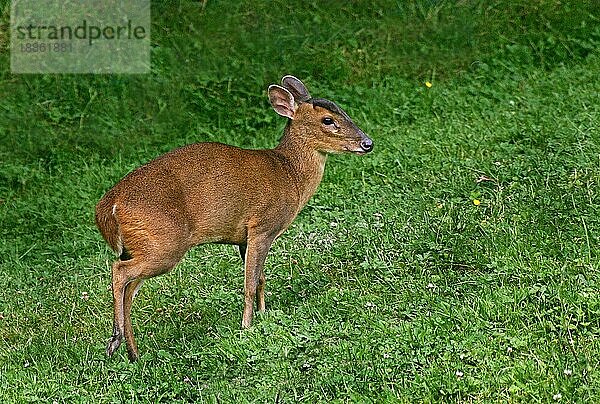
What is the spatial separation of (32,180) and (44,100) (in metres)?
1.42

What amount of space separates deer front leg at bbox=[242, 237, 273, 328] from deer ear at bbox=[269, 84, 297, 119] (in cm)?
85

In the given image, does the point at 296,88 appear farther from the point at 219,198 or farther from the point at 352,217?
the point at 352,217

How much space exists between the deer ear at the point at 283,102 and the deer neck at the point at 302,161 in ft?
0.35

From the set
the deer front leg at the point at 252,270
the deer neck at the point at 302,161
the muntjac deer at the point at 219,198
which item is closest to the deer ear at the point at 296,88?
the muntjac deer at the point at 219,198

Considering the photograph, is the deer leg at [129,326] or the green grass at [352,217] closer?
the green grass at [352,217]

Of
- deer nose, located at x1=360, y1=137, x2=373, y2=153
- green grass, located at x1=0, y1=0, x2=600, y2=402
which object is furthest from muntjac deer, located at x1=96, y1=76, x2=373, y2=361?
green grass, located at x1=0, y1=0, x2=600, y2=402

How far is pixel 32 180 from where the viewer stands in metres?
9.82

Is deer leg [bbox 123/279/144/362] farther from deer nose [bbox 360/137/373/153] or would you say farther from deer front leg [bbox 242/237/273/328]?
deer nose [bbox 360/137/373/153]

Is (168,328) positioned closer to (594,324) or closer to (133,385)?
(133,385)

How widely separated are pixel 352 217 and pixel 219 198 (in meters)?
2.03

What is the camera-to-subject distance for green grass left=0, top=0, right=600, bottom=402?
5422 mm

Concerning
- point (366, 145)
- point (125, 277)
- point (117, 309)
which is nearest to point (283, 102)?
point (366, 145)

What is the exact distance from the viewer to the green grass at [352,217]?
5.42 m

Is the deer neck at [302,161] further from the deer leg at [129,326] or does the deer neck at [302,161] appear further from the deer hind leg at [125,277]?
the deer leg at [129,326]
